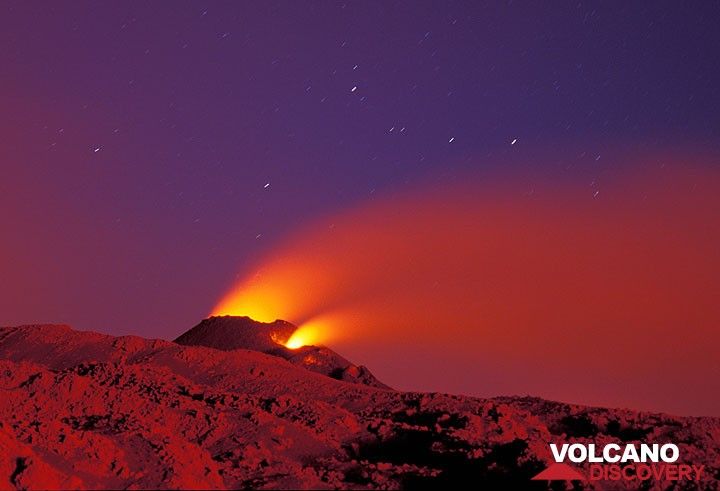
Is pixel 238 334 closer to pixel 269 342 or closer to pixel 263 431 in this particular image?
pixel 269 342

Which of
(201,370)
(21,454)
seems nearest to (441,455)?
(21,454)

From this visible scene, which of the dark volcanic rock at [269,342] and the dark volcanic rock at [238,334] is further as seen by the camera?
the dark volcanic rock at [238,334]

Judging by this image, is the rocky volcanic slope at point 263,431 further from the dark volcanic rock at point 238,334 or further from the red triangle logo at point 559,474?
the dark volcanic rock at point 238,334

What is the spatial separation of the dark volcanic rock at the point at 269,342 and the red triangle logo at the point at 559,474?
16137 mm

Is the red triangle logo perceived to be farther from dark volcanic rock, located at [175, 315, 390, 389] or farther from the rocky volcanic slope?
dark volcanic rock, located at [175, 315, 390, 389]

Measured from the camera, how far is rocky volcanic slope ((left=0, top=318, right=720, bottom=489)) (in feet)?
31.1

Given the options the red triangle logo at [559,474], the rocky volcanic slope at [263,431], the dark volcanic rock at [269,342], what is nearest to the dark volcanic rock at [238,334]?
the dark volcanic rock at [269,342]

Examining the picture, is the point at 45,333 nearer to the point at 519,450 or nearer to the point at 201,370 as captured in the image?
the point at 201,370

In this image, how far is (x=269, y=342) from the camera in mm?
28969

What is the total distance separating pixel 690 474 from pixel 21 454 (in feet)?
27.7

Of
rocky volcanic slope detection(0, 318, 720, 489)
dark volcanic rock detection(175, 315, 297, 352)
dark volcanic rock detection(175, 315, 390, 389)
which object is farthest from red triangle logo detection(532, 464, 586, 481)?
dark volcanic rock detection(175, 315, 297, 352)

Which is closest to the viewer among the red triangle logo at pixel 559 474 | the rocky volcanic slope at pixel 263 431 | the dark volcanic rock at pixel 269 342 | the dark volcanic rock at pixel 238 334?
the rocky volcanic slope at pixel 263 431

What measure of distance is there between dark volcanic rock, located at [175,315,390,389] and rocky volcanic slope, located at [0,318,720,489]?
27.1 ft

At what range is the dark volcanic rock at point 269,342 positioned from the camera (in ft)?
87.9
